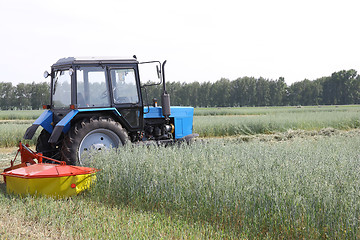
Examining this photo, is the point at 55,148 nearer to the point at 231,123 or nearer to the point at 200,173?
the point at 200,173

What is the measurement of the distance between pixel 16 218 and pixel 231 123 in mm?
12902

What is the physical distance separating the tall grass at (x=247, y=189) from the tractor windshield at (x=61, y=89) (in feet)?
5.08

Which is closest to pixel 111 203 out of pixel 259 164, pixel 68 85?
pixel 259 164

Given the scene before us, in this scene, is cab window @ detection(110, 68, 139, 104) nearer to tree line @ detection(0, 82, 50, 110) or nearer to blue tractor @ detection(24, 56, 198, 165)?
blue tractor @ detection(24, 56, 198, 165)

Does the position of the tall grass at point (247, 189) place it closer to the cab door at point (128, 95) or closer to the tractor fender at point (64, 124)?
the tractor fender at point (64, 124)

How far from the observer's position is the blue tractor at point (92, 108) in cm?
618

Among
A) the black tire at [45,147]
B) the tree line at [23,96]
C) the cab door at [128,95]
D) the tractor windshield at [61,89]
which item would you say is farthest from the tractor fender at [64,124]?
the tree line at [23,96]

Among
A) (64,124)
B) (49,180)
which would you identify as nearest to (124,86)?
(64,124)

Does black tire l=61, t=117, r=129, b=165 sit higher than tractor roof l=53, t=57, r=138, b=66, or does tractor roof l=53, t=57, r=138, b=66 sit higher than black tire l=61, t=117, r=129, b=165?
tractor roof l=53, t=57, r=138, b=66

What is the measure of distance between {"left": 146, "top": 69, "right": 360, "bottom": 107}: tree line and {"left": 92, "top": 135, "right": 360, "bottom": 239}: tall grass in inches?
2128

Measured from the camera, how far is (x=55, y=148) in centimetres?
691

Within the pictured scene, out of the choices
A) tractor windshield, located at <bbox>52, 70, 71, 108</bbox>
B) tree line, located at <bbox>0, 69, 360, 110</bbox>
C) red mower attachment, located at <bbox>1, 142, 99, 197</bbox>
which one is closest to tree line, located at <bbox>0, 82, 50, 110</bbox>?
tree line, located at <bbox>0, 69, 360, 110</bbox>

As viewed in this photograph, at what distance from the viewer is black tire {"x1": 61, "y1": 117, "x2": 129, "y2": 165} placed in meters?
6.06

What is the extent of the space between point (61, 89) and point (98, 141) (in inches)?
57.2
